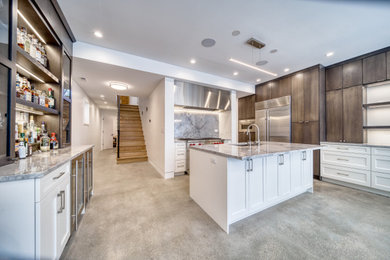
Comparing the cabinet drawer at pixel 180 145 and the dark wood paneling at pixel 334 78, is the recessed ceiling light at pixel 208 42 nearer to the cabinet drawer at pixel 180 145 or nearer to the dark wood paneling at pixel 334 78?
the cabinet drawer at pixel 180 145

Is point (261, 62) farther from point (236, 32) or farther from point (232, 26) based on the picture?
point (232, 26)

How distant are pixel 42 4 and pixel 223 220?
3.13m

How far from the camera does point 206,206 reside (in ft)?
6.24

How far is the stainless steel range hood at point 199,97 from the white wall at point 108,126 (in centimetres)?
683

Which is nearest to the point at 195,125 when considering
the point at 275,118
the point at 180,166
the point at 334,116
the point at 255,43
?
the point at 180,166

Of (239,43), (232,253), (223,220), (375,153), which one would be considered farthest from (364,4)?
(232,253)

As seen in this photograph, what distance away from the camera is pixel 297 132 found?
12.2ft

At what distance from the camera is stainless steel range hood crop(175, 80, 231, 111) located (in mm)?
3764

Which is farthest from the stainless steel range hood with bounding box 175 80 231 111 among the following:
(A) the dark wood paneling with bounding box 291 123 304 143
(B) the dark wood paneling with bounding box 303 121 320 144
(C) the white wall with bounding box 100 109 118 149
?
(C) the white wall with bounding box 100 109 118 149

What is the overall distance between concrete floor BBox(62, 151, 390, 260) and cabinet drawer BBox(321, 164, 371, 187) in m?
0.35

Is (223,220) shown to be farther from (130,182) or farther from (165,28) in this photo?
(165,28)

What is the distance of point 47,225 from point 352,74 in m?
5.29

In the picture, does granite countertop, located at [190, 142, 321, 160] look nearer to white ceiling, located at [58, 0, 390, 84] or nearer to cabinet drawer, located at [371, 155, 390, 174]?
cabinet drawer, located at [371, 155, 390, 174]

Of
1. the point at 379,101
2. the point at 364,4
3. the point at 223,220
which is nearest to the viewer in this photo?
the point at 223,220
